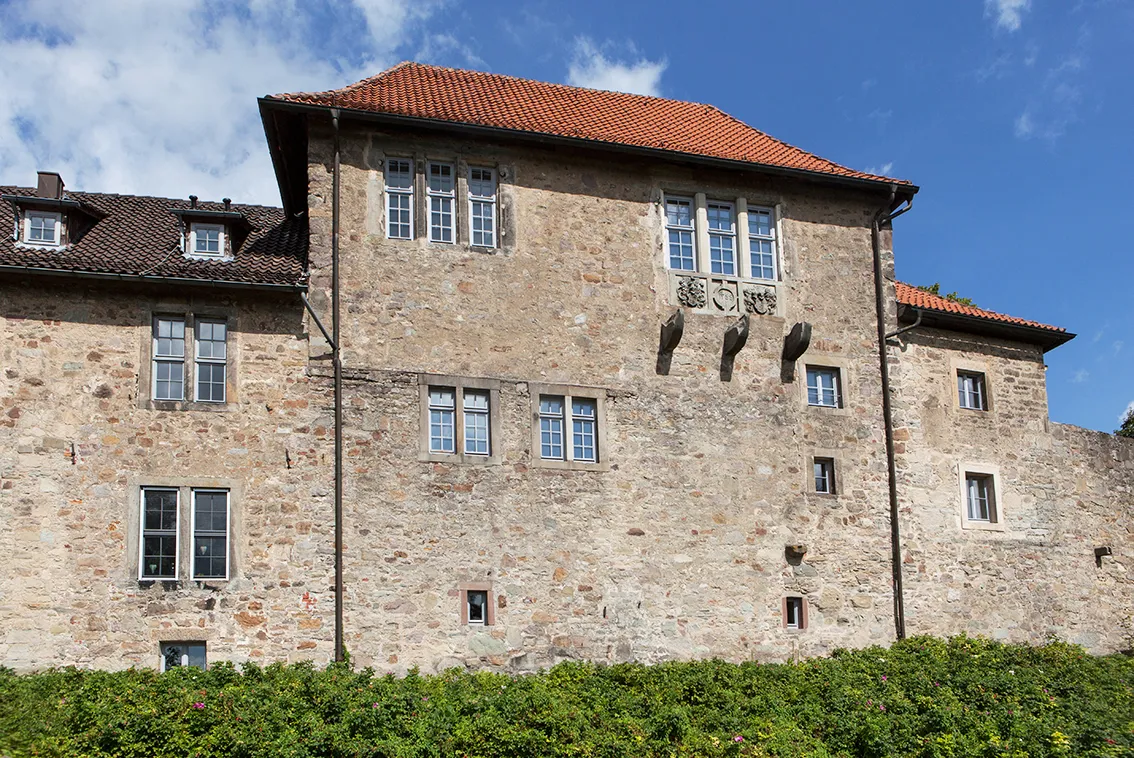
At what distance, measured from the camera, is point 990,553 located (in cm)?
2303

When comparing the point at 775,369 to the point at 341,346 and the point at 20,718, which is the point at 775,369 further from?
the point at 20,718

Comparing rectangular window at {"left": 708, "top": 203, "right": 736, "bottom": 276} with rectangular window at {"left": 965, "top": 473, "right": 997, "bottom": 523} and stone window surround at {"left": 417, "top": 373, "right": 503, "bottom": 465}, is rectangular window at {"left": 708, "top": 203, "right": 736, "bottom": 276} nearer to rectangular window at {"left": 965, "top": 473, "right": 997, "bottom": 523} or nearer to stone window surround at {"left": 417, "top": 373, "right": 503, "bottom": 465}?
stone window surround at {"left": 417, "top": 373, "right": 503, "bottom": 465}

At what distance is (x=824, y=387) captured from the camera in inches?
896

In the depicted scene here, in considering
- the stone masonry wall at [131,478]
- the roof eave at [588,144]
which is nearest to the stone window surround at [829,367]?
the roof eave at [588,144]

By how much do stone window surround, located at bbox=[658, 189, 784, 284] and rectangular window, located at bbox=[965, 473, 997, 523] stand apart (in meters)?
5.19

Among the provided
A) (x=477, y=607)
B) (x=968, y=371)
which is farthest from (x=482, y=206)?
(x=968, y=371)

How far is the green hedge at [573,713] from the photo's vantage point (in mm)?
14891

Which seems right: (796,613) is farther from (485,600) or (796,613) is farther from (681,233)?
(681,233)

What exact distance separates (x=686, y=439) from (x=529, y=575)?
3633 millimetres

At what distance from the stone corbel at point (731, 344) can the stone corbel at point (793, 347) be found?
0.84 meters

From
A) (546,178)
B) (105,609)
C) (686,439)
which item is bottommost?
(105,609)

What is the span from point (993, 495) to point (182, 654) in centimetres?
1440

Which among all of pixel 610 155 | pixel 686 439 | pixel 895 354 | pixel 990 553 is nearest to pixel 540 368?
pixel 686 439

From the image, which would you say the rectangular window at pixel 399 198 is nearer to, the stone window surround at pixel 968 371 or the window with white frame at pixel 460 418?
the window with white frame at pixel 460 418
